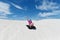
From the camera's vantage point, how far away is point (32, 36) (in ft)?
37.8

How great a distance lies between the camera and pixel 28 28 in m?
13.4

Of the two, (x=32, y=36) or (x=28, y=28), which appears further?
(x=28, y=28)

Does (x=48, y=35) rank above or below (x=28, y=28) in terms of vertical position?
below

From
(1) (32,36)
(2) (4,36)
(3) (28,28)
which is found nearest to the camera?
(2) (4,36)

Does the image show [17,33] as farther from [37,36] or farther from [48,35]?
[48,35]

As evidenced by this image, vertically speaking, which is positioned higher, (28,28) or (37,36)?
(28,28)

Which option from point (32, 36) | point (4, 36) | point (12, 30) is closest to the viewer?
point (4, 36)

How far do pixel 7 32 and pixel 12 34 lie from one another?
0.54m

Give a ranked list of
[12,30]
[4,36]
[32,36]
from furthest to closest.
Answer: [12,30]
[32,36]
[4,36]

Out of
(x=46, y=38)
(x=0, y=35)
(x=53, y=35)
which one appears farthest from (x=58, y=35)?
(x=0, y=35)

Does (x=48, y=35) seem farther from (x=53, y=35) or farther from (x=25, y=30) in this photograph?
(x=25, y=30)

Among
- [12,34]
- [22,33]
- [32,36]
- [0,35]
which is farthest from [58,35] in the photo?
[0,35]

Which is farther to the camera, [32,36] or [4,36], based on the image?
[32,36]

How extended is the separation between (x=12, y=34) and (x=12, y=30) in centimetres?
99
